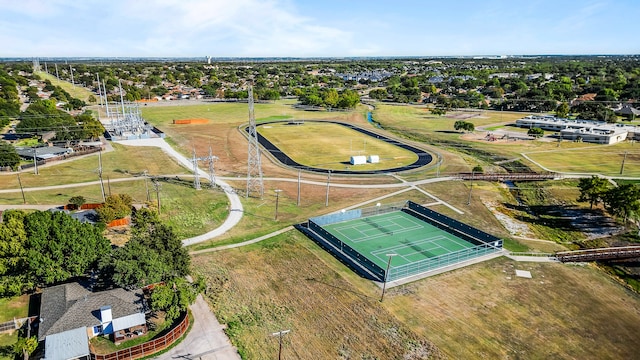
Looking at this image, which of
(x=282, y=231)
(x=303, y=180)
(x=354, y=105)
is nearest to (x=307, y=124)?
(x=354, y=105)

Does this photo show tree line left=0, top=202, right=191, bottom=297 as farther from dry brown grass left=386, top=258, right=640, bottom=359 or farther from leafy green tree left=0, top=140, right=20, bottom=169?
leafy green tree left=0, top=140, right=20, bottom=169

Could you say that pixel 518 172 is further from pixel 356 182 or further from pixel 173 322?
pixel 173 322

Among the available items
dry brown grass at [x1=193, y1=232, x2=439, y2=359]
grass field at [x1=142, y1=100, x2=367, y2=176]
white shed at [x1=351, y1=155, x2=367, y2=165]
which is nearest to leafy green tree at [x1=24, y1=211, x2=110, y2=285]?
dry brown grass at [x1=193, y1=232, x2=439, y2=359]

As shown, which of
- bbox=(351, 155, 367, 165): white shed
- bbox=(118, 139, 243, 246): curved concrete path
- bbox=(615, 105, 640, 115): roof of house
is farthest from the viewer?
bbox=(615, 105, 640, 115): roof of house

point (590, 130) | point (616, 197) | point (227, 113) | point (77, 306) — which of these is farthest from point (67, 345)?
point (227, 113)

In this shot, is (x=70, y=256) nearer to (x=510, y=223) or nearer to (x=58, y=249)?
(x=58, y=249)

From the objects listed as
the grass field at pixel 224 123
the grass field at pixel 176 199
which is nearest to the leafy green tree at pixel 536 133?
the grass field at pixel 224 123
